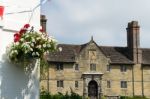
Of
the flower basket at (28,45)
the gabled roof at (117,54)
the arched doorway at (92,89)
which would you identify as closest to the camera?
the flower basket at (28,45)

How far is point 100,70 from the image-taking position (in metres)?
65.5

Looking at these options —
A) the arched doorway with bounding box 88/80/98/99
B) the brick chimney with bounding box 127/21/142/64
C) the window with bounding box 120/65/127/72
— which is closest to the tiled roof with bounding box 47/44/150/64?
the window with bounding box 120/65/127/72

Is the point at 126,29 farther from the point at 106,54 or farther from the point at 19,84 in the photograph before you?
the point at 19,84

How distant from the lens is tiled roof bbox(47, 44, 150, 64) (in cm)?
6272

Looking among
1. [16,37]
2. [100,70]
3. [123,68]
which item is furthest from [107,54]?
[16,37]

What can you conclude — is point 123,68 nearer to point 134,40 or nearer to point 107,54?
point 107,54

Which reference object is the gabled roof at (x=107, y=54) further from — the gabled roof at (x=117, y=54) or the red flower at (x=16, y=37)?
the red flower at (x=16, y=37)

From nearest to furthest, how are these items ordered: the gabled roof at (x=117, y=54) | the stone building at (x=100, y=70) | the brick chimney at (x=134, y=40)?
the stone building at (x=100, y=70) → the gabled roof at (x=117, y=54) → the brick chimney at (x=134, y=40)

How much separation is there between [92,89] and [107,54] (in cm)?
542

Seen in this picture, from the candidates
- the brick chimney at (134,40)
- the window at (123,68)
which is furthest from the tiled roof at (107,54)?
the brick chimney at (134,40)

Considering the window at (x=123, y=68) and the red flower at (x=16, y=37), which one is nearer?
the red flower at (x=16, y=37)

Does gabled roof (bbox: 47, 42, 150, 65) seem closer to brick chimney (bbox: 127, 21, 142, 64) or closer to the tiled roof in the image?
the tiled roof

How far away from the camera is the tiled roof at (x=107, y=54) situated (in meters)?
62.7

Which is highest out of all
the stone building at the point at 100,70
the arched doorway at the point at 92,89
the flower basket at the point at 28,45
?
the flower basket at the point at 28,45
